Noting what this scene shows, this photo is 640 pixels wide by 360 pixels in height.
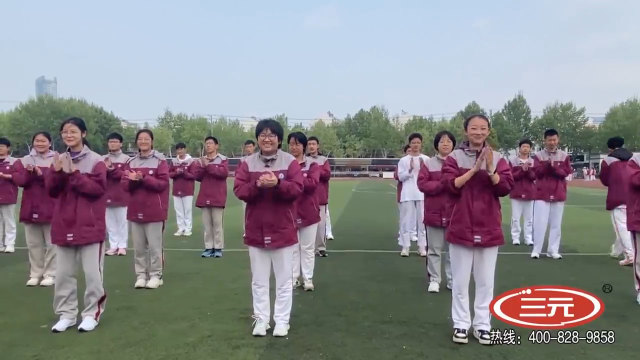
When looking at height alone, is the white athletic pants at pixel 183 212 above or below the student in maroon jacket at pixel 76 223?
below

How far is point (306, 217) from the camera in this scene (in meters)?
6.75

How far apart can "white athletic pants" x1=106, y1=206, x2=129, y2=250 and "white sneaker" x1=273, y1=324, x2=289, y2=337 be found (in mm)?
5779

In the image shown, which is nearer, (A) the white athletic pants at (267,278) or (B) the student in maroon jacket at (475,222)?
(B) the student in maroon jacket at (475,222)

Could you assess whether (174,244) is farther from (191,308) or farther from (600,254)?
(600,254)

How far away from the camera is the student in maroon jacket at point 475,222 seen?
4723 millimetres

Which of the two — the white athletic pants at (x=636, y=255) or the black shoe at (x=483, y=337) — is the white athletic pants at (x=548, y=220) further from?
the black shoe at (x=483, y=337)

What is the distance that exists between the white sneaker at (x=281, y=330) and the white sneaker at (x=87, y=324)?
1.93 metres

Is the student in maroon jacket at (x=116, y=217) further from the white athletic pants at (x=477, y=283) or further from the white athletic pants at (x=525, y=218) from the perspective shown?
the white athletic pants at (x=525, y=218)

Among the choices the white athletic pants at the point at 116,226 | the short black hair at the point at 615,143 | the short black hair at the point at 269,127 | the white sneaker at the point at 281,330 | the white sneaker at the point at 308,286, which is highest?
the short black hair at the point at 269,127

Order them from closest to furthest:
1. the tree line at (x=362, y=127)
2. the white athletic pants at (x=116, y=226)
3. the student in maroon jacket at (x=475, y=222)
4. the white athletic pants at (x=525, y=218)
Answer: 1. the student in maroon jacket at (x=475, y=222)
2. the white athletic pants at (x=116, y=226)
3. the white athletic pants at (x=525, y=218)
4. the tree line at (x=362, y=127)

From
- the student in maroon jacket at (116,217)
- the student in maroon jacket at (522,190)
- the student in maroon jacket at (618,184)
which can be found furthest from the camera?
the student in maroon jacket at (522,190)

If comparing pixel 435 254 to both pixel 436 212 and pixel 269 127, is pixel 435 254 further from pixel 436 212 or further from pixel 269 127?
pixel 269 127

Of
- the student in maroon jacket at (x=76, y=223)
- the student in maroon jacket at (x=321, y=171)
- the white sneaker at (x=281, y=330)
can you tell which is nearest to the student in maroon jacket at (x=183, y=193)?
the student in maroon jacket at (x=321, y=171)

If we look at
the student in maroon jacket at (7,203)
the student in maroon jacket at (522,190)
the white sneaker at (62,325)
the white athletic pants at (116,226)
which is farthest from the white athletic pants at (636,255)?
the student in maroon jacket at (7,203)
